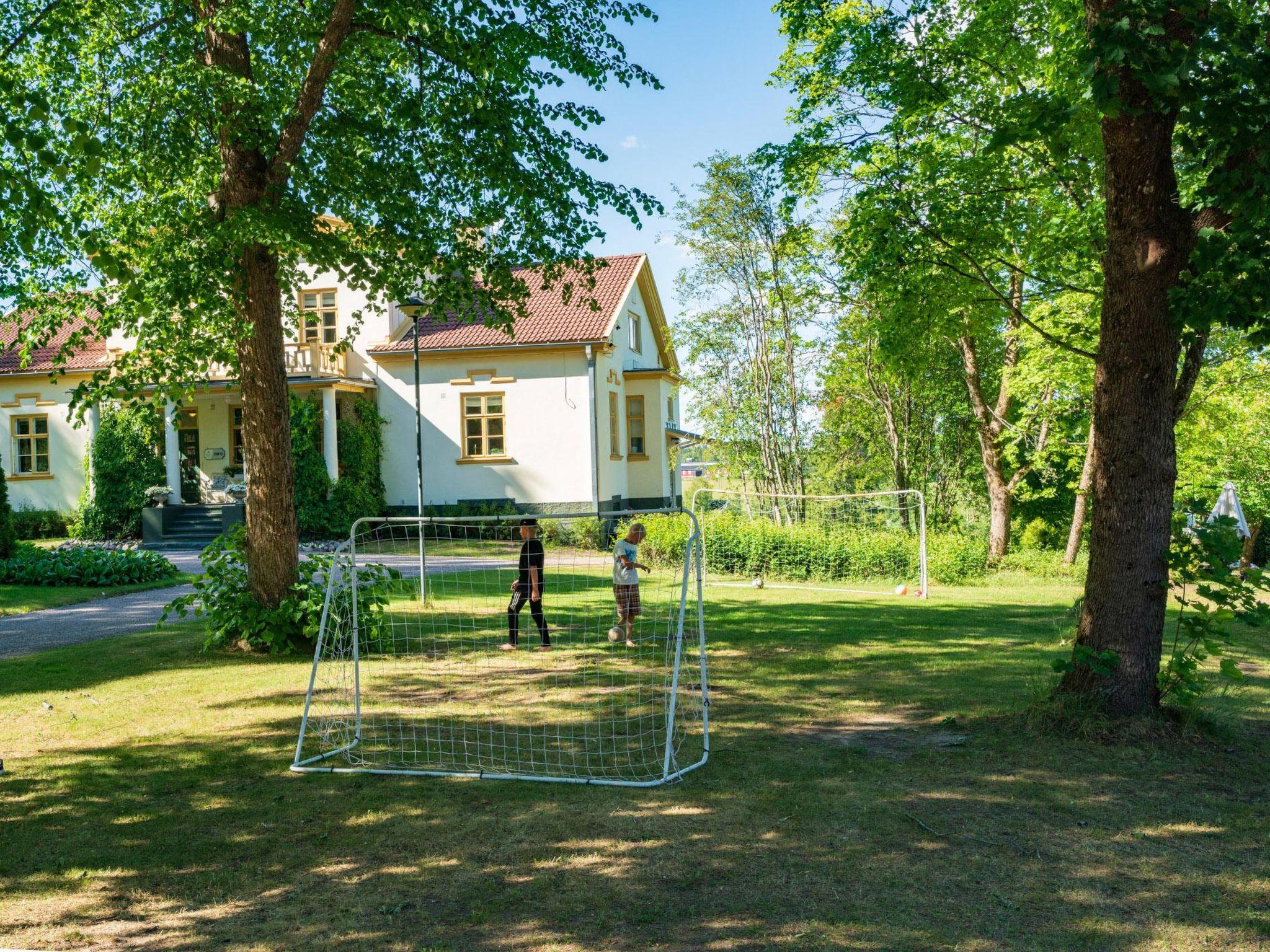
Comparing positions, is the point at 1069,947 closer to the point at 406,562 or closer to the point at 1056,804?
the point at 1056,804

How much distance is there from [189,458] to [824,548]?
18.9 meters

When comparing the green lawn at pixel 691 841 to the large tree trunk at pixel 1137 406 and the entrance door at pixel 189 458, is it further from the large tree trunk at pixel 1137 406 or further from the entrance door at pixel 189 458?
the entrance door at pixel 189 458

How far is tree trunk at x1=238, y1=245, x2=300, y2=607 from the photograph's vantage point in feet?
33.3

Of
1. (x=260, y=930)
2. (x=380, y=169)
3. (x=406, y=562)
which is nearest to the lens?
(x=260, y=930)

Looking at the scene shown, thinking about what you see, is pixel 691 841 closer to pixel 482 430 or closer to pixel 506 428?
pixel 506 428

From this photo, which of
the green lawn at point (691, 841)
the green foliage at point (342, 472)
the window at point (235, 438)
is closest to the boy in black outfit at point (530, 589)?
the green lawn at point (691, 841)

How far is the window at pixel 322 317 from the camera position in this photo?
1100 inches

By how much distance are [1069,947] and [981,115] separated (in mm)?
10524

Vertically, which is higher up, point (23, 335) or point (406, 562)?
point (23, 335)

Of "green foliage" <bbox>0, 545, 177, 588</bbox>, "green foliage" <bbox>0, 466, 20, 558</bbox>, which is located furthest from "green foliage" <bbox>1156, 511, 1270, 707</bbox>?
"green foliage" <bbox>0, 466, 20, 558</bbox>

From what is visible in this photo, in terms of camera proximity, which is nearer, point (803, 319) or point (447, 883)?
point (447, 883)

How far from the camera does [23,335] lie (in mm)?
9898

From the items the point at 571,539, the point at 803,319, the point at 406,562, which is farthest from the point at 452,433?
the point at 803,319

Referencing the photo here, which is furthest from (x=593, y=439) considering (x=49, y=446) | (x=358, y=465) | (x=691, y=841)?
(x=691, y=841)
